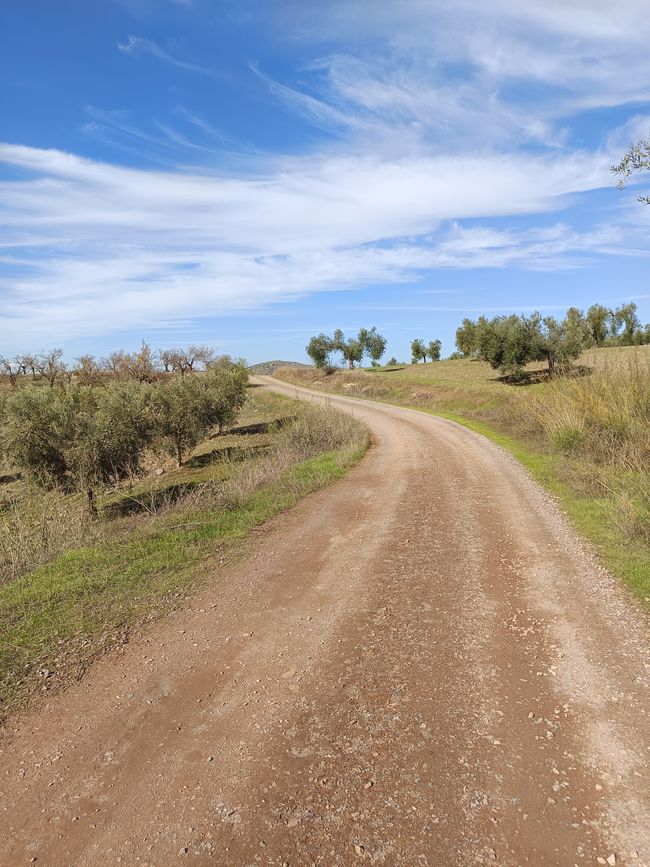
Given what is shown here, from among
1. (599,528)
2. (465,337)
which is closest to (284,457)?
(599,528)

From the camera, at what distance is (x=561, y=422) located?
16.1m

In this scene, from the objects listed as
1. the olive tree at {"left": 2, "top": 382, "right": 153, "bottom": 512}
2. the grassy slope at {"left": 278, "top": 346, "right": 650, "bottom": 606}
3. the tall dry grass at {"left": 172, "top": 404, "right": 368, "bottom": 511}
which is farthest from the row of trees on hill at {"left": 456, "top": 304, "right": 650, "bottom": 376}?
the olive tree at {"left": 2, "top": 382, "right": 153, "bottom": 512}

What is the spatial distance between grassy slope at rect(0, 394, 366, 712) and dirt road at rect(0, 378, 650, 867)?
1.60ft

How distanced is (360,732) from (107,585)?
5017 mm

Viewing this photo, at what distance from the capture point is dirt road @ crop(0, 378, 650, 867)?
3498 millimetres

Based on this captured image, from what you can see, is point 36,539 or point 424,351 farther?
point 424,351

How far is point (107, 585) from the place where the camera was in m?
7.84

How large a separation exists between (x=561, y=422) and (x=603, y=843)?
1434 cm

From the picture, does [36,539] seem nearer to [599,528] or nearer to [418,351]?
[599,528]

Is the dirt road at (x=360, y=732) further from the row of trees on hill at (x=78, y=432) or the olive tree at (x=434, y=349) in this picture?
the olive tree at (x=434, y=349)

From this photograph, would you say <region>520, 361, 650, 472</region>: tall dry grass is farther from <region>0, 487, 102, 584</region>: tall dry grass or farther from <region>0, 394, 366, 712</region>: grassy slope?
<region>0, 487, 102, 584</region>: tall dry grass

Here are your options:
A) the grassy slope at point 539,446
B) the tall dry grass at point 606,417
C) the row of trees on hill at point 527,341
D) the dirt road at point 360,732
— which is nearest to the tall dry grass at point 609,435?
Answer: the tall dry grass at point 606,417

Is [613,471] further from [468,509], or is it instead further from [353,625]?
[353,625]

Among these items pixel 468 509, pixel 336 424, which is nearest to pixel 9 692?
pixel 468 509
